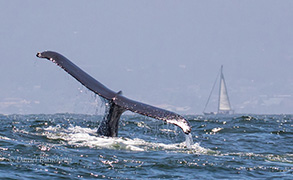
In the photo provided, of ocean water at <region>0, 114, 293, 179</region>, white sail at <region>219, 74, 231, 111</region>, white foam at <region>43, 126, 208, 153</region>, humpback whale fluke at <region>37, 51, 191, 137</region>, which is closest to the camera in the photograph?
ocean water at <region>0, 114, 293, 179</region>

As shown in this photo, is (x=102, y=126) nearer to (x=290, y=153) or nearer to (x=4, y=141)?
(x=4, y=141)

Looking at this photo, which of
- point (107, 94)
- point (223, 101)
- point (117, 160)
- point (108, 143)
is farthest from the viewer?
point (223, 101)

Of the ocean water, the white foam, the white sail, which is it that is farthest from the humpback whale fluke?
the white sail

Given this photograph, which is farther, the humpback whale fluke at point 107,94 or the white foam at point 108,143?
the white foam at point 108,143

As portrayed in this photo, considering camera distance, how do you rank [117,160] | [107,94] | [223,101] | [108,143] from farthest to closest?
[223,101], [108,143], [107,94], [117,160]

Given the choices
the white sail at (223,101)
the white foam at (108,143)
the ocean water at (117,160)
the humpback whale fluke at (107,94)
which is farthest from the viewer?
the white sail at (223,101)

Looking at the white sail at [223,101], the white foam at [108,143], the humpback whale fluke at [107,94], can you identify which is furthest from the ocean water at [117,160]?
the white sail at [223,101]

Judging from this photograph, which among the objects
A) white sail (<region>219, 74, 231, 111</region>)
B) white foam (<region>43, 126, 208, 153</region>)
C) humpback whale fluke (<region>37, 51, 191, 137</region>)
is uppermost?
white sail (<region>219, 74, 231, 111</region>)

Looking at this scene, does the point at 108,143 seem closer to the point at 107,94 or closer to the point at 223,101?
the point at 107,94

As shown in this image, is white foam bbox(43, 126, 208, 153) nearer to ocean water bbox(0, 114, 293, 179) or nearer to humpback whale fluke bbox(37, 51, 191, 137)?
ocean water bbox(0, 114, 293, 179)

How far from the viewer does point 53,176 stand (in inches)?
375

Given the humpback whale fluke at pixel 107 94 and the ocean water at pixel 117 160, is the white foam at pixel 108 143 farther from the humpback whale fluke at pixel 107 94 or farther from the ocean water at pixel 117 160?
the humpback whale fluke at pixel 107 94

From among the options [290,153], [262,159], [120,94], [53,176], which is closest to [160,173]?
[53,176]

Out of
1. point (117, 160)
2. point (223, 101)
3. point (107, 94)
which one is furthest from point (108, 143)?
point (223, 101)
